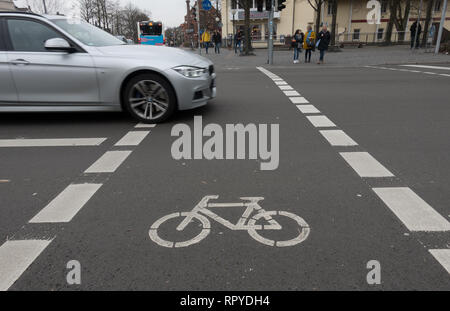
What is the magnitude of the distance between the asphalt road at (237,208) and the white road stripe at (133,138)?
0.29 ft

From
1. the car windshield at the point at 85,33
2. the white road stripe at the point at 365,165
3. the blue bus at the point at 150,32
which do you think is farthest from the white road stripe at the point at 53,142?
the blue bus at the point at 150,32

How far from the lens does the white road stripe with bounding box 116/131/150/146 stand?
5105mm

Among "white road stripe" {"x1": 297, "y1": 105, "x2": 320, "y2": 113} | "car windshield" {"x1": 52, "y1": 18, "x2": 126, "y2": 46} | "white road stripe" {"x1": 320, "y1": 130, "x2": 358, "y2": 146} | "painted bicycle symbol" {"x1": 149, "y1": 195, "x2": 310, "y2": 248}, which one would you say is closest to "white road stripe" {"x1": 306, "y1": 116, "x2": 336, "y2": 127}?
"white road stripe" {"x1": 320, "y1": 130, "x2": 358, "y2": 146}

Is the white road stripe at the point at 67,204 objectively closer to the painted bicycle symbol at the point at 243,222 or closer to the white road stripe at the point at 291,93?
the painted bicycle symbol at the point at 243,222

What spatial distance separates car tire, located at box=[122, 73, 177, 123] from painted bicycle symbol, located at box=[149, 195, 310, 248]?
3154mm

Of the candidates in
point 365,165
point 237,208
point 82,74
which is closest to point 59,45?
point 82,74

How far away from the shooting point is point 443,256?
2420mm

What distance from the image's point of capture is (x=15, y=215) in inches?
124

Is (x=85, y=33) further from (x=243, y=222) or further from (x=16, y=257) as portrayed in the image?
(x=243, y=222)

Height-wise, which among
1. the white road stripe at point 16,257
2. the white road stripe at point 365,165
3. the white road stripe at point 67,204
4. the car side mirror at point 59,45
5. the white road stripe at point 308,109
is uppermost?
the car side mirror at point 59,45

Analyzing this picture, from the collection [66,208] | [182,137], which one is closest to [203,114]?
[182,137]

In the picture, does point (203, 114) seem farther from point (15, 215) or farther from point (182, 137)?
point (15, 215)

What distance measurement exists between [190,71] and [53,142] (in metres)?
2.44

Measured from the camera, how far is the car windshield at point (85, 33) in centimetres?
608
